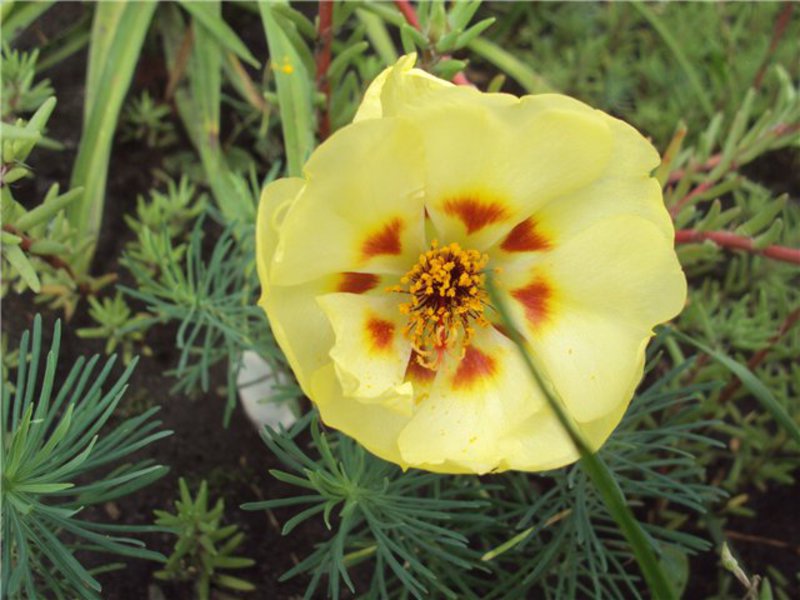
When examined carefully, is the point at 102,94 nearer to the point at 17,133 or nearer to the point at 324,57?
the point at 324,57

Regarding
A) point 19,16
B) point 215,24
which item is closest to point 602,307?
point 215,24

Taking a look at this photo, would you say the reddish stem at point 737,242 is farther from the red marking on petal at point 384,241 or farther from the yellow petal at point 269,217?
the yellow petal at point 269,217

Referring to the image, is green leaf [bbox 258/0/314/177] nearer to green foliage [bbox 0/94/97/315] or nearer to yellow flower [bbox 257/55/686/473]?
green foliage [bbox 0/94/97/315]

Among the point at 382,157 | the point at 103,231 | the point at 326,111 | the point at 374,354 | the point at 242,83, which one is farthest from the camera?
the point at 242,83

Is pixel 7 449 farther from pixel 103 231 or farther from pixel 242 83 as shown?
pixel 242 83

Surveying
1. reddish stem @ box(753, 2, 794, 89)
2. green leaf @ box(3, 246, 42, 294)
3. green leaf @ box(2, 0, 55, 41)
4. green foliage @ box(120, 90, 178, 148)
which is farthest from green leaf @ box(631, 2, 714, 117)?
green leaf @ box(3, 246, 42, 294)

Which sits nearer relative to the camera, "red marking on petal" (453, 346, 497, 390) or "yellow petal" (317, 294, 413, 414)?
"yellow petal" (317, 294, 413, 414)

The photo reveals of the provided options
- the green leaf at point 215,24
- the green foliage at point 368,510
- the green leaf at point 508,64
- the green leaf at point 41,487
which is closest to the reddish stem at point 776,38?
the green leaf at point 508,64

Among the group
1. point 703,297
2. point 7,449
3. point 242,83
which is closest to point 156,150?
point 242,83
